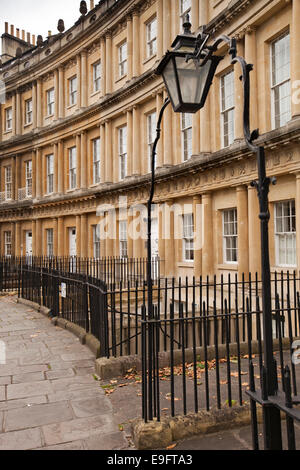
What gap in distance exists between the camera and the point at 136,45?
17109 millimetres

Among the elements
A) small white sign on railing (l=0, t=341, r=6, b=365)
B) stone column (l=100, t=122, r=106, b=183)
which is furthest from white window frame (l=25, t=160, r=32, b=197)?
small white sign on railing (l=0, t=341, r=6, b=365)

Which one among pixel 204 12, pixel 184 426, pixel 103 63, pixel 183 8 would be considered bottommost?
pixel 184 426

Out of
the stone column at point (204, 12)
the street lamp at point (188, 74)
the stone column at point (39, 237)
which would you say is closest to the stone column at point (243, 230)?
the stone column at point (204, 12)

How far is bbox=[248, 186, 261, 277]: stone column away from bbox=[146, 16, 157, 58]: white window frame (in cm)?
914

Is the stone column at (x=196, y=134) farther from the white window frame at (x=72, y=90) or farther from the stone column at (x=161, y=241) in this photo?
the white window frame at (x=72, y=90)

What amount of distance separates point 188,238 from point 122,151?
23.5 feet

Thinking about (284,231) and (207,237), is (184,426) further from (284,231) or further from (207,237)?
(207,237)

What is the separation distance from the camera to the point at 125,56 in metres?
18.5

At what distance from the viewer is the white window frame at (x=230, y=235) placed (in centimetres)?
1224

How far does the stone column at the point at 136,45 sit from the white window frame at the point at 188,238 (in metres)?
7.62

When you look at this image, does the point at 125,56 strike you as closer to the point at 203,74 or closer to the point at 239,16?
the point at 239,16

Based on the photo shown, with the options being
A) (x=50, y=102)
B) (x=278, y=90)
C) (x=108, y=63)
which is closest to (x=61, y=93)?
(x=50, y=102)

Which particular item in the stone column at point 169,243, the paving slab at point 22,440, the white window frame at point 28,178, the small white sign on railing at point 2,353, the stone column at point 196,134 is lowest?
the paving slab at point 22,440
